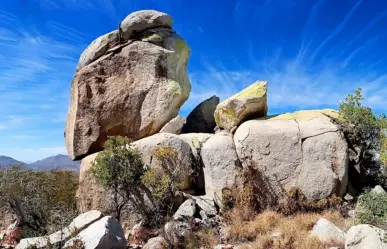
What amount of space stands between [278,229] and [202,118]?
10797 mm

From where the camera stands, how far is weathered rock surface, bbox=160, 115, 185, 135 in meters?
20.6

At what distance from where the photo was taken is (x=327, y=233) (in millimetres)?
12297

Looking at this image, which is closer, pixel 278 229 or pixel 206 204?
pixel 278 229

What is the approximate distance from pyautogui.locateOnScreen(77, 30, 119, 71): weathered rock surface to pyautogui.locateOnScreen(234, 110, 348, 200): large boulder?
10641 millimetres

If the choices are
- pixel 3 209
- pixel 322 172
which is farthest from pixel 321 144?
pixel 3 209

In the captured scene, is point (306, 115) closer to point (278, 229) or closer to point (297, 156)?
point (297, 156)

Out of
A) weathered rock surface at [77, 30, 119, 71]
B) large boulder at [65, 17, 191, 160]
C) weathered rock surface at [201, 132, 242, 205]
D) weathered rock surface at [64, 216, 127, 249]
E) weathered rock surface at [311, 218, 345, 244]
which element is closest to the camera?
weathered rock surface at [311, 218, 345, 244]

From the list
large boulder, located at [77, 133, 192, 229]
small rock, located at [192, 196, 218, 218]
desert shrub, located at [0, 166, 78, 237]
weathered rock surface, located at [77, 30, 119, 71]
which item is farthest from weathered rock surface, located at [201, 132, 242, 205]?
weathered rock surface, located at [77, 30, 119, 71]

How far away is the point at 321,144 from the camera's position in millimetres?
16469

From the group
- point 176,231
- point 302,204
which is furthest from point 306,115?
point 176,231

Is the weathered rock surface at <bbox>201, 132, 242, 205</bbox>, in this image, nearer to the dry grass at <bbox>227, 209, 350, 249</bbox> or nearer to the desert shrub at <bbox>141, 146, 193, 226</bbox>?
the desert shrub at <bbox>141, 146, 193, 226</bbox>

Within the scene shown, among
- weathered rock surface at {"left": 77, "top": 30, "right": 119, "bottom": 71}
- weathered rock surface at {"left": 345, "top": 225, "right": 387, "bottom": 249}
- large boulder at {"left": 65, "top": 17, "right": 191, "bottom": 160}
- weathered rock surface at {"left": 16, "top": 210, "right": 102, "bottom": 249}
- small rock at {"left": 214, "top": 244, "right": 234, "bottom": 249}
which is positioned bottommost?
small rock at {"left": 214, "top": 244, "right": 234, "bottom": 249}

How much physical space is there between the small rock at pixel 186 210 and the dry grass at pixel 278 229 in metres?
1.58

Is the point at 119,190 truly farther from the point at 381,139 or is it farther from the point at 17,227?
the point at 381,139
